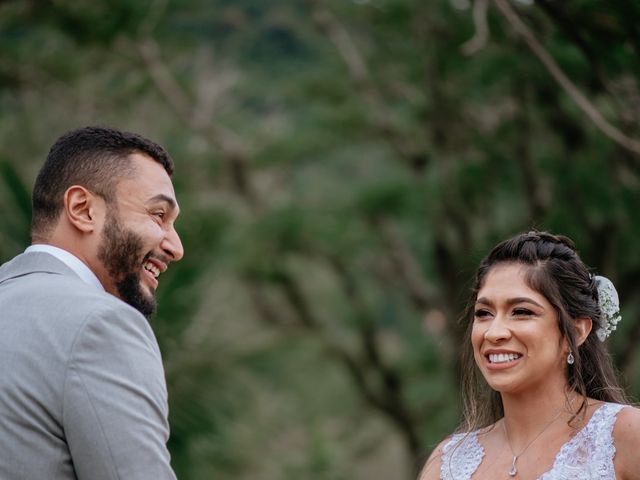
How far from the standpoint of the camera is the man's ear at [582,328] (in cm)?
346

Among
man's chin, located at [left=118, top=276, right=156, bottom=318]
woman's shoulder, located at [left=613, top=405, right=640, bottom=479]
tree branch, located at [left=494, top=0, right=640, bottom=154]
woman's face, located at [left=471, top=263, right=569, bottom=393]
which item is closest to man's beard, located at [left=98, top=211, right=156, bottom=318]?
man's chin, located at [left=118, top=276, right=156, bottom=318]

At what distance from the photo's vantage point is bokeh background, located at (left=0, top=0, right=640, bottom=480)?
28.5 feet

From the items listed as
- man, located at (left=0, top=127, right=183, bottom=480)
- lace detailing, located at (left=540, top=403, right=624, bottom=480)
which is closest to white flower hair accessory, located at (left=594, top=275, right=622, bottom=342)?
lace detailing, located at (left=540, top=403, right=624, bottom=480)

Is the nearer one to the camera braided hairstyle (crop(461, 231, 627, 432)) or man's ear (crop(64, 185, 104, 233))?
man's ear (crop(64, 185, 104, 233))

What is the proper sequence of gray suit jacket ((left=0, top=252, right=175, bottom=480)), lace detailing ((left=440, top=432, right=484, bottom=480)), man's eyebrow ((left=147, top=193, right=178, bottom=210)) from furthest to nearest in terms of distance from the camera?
lace detailing ((left=440, top=432, right=484, bottom=480))
man's eyebrow ((left=147, top=193, right=178, bottom=210))
gray suit jacket ((left=0, top=252, right=175, bottom=480))

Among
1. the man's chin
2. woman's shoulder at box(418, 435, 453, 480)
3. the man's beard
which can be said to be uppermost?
the man's beard

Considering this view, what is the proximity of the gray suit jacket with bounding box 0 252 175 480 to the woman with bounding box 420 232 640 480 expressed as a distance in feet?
4.86

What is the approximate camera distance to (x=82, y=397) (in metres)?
2.17

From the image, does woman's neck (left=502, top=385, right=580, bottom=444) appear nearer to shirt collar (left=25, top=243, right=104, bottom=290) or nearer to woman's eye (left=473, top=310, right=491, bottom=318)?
woman's eye (left=473, top=310, right=491, bottom=318)

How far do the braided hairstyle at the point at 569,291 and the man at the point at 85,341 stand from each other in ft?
4.82

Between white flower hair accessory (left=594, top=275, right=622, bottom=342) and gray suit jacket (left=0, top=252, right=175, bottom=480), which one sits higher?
gray suit jacket (left=0, top=252, right=175, bottom=480)

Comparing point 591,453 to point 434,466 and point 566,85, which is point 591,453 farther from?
point 566,85

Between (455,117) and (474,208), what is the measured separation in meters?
1.08

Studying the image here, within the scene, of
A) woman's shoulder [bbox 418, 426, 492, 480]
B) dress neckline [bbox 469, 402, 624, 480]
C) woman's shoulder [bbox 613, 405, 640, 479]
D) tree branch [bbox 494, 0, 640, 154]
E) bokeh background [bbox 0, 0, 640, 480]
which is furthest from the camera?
bokeh background [bbox 0, 0, 640, 480]
